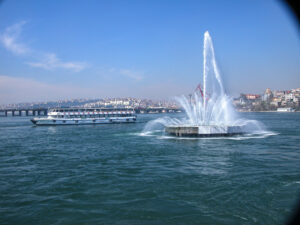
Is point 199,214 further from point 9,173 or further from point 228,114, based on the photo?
point 228,114

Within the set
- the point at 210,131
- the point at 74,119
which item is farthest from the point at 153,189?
the point at 74,119

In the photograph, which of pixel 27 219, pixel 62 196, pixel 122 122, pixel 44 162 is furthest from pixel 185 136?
pixel 122 122

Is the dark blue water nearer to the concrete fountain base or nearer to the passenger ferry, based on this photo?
the concrete fountain base

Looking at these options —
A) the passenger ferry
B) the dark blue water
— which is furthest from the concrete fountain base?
the passenger ferry


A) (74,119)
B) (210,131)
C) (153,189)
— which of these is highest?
(74,119)

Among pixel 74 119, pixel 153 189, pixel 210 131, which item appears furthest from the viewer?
pixel 74 119

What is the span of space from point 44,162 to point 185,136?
14997 mm

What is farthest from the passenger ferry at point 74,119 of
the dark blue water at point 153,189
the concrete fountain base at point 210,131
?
the dark blue water at point 153,189

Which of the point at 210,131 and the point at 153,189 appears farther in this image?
the point at 210,131

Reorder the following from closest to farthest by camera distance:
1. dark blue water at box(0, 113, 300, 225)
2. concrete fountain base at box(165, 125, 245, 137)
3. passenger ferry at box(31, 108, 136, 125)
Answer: dark blue water at box(0, 113, 300, 225), concrete fountain base at box(165, 125, 245, 137), passenger ferry at box(31, 108, 136, 125)

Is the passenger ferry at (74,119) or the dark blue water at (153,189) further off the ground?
the passenger ferry at (74,119)

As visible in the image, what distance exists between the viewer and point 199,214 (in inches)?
301

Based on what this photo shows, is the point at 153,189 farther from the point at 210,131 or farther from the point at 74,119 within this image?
the point at 74,119

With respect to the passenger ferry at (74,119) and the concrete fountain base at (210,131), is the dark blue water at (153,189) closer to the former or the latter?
the concrete fountain base at (210,131)
